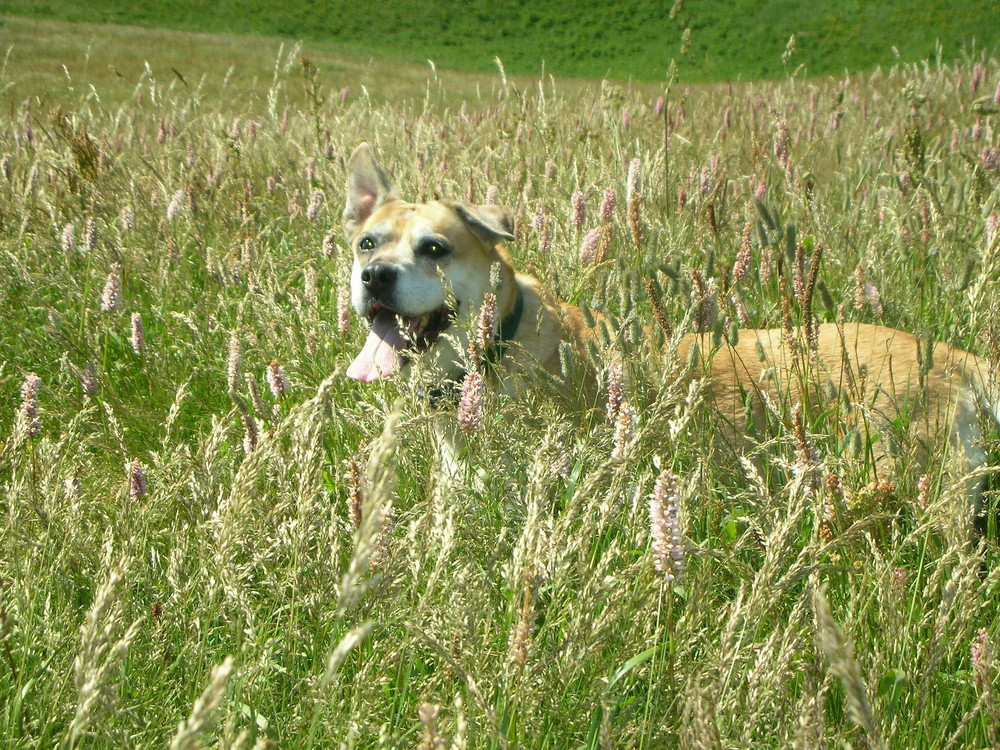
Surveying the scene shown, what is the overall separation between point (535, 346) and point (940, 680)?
6.93 ft

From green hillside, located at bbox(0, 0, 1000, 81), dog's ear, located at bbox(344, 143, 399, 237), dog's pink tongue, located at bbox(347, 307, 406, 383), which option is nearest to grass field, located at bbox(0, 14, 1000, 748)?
dog's pink tongue, located at bbox(347, 307, 406, 383)

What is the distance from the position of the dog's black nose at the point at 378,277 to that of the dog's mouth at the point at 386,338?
10 centimetres

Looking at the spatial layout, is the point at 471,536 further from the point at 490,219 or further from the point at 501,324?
the point at 490,219

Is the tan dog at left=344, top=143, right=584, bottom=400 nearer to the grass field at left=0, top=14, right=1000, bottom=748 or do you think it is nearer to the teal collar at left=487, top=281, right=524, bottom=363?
the teal collar at left=487, top=281, right=524, bottom=363

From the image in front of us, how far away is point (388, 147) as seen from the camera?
5734 mm

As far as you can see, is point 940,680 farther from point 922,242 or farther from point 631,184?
point 922,242

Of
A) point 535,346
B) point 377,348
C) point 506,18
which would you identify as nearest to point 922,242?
point 535,346

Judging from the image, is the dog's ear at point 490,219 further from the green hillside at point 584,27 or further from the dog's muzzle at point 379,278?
the green hillside at point 584,27

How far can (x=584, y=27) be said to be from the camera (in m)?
37.5

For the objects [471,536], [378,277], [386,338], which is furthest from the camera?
[378,277]

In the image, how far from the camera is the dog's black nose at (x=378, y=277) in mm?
3480

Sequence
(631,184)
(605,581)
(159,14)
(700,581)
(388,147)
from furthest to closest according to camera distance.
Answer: (159,14)
(388,147)
(631,184)
(700,581)
(605,581)

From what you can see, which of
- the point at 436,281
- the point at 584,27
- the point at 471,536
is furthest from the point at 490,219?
the point at 584,27

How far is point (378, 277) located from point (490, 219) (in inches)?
21.1
